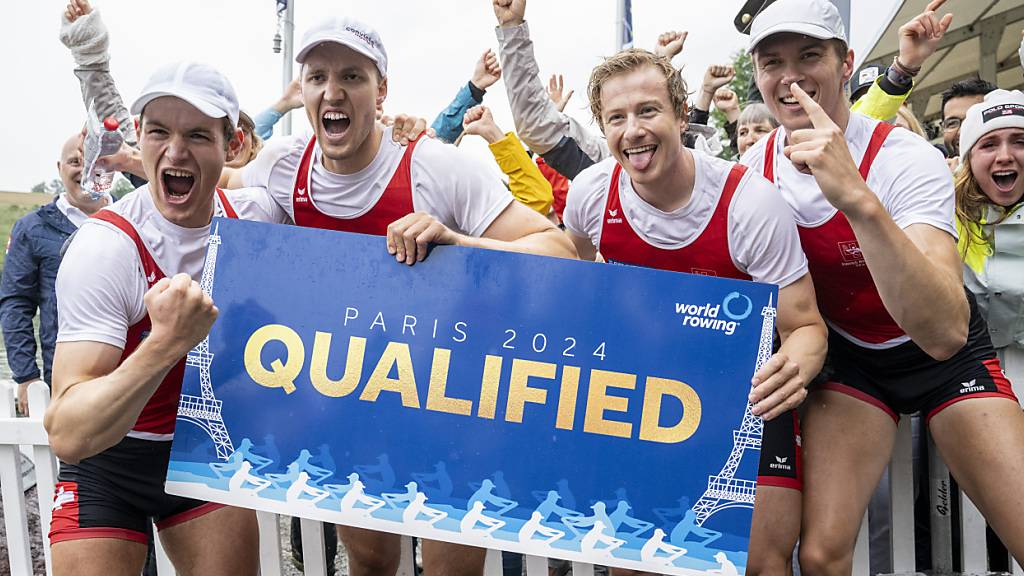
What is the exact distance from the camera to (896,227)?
245 centimetres

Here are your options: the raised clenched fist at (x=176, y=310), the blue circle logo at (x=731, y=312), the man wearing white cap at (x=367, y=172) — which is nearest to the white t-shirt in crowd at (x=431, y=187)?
the man wearing white cap at (x=367, y=172)

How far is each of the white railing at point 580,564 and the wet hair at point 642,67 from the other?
173cm

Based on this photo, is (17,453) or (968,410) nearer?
(968,410)

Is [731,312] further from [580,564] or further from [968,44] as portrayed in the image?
[968,44]

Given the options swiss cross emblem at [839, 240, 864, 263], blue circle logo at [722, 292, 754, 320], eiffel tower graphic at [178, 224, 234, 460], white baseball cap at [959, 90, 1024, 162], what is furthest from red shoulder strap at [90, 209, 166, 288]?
white baseball cap at [959, 90, 1024, 162]

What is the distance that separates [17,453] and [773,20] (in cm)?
396

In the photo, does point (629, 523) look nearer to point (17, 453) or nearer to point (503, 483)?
point (503, 483)

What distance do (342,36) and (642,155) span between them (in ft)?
4.20

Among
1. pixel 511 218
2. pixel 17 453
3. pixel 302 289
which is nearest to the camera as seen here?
pixel 302 289

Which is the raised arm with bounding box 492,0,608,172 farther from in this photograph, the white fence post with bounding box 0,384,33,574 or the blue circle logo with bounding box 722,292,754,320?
the white fence post with bounding box 0,384,33,574

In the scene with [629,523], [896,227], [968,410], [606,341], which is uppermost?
[896,227]

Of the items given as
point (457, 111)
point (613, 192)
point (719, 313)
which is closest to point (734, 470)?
point (719, 313)

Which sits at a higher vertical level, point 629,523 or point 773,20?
point 773,20

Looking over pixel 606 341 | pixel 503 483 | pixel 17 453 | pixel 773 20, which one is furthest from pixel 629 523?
pixel 17 453
